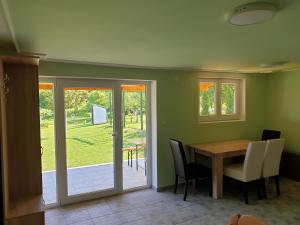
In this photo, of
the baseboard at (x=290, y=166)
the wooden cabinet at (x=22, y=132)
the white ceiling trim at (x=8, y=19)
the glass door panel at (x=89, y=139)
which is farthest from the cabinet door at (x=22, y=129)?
the baseboard at (x=290, y=166)

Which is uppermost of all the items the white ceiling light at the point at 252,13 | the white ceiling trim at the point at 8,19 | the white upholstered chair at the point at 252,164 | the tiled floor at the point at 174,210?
the white ceiling trim at the point at 8,19

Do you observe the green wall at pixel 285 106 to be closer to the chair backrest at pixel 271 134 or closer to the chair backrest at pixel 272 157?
the chair backrest at pixel 271 134

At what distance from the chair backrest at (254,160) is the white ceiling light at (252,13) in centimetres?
230

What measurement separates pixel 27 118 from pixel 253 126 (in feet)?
15.0

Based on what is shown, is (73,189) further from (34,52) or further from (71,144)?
(34,52)

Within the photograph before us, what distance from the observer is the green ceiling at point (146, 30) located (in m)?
1.42

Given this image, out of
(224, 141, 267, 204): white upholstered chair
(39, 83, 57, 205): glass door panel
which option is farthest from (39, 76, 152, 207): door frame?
(224, 141, 267, 204): white upholstered chair

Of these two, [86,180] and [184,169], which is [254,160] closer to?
[184,169]

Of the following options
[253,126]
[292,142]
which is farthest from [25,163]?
[292,142]

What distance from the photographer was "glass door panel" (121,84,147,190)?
13.2ft

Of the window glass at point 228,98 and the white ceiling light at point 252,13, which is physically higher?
the white ceiling light at point 252,13

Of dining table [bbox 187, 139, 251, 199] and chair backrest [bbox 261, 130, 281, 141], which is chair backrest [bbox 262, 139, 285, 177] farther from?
chair backrest [bbox 261, 130, 281, 141]

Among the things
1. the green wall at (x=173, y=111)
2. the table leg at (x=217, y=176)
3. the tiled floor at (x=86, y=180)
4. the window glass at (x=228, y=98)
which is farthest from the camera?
the window glass at (x=228, y=98)

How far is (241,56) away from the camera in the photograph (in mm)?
3096
